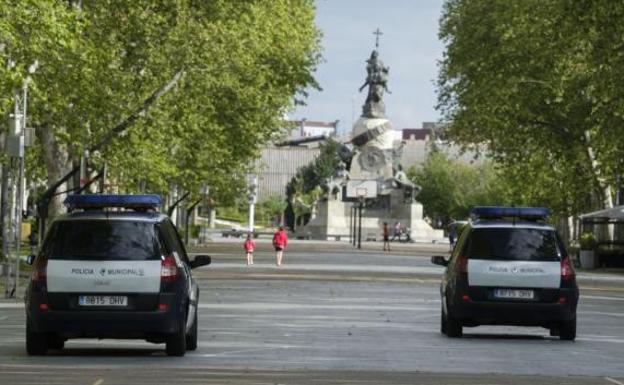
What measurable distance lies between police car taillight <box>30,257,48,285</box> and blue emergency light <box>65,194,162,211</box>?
1138 mm

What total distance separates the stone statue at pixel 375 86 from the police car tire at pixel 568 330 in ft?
377

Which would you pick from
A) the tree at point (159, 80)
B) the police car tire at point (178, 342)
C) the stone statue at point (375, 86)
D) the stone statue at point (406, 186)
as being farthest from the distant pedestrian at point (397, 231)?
the police car tire at point (178, 342)

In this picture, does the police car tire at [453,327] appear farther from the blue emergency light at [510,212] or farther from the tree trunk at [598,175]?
the tree trunk at [598,175]

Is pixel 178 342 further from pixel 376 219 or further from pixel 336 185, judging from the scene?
pixel 336 185

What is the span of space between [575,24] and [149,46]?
13.2m

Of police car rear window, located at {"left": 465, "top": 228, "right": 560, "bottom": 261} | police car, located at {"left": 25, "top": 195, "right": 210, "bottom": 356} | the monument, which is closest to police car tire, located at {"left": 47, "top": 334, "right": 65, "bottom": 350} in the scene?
police car, located at {"left": 25, "top": 195, "right": 210, "bottom": 356}

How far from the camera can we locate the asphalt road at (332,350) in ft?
61.4

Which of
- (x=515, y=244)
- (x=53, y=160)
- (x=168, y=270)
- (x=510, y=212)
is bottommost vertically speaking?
(x=168, y=270)

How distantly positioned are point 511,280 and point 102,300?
22.5ft

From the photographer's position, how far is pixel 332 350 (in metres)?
22.9

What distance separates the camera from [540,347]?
80.9ft

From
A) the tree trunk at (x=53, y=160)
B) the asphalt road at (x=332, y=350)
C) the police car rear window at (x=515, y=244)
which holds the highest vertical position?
the tree trunk at (x=53, y=160)

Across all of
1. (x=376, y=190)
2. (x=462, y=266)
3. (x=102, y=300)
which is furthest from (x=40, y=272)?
(x=376, y=190)

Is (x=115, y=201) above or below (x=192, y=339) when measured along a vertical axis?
above
